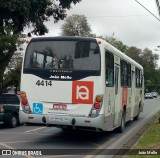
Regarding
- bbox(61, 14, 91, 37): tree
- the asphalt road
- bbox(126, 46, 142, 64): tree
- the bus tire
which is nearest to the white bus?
the asphalt road

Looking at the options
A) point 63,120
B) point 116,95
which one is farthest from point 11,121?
point 63,120

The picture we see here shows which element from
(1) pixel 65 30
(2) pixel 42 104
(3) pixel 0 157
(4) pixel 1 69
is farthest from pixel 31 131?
(1) pixel 65 30

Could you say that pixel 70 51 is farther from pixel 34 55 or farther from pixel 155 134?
pixel 155 134

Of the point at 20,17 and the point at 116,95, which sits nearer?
the point at 116,95

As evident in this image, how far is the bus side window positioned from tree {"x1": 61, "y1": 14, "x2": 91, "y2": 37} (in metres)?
57.7

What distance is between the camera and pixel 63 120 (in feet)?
39.1

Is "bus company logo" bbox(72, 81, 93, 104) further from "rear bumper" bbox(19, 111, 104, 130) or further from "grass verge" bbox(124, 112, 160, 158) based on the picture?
"grass verge" bbox(124, 112, 160, 158)

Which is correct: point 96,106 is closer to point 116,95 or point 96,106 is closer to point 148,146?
point 148,146

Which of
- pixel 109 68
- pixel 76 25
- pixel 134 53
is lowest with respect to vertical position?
pixel 109 68

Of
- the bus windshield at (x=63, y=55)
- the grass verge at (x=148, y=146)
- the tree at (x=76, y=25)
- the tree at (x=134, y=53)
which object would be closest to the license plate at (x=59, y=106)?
the bus windshield at (x=63, y=55)

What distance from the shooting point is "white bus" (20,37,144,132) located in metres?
11.9

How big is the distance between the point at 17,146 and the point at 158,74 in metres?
108

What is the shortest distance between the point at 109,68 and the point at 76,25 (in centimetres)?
6006

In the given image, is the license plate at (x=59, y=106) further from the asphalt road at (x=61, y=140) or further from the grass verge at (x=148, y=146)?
the grass verge at (x=148, y=146)
